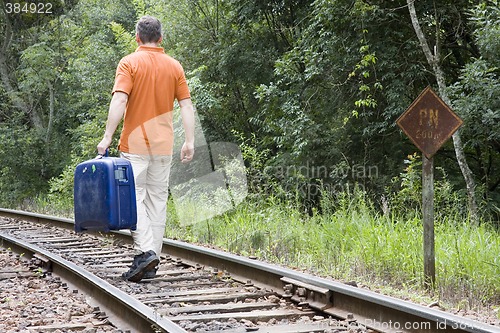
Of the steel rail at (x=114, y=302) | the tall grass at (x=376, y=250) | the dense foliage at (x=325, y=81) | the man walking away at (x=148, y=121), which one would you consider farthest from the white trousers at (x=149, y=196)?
the dense foliage at (x=325, y=81)

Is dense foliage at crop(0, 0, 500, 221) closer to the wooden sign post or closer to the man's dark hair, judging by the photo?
the wooden sign post

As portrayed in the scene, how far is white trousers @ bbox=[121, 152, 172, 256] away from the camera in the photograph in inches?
235

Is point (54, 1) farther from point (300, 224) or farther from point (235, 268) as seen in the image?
point (235, 268)

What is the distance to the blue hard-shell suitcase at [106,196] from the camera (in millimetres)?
5645

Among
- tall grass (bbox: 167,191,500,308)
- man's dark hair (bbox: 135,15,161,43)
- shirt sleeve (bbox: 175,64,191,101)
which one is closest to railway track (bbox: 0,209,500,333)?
tall grass (bbox: 167,191,500,308)

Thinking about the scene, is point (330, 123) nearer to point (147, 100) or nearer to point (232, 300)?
point (147, 100)

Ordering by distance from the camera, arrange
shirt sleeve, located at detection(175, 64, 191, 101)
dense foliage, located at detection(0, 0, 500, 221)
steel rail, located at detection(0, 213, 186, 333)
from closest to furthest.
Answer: steel rail, located at detection(0, 213, 186, 333) < shirt sleeve, located at detection(175, 64, 191, 101) < dense foliage, located at detection(0, 0, 500, 221)

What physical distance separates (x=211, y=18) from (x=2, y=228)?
29.1 feet

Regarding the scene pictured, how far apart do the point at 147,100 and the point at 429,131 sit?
2473 mm

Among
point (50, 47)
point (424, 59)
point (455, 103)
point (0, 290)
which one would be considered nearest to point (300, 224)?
point (455, 103)

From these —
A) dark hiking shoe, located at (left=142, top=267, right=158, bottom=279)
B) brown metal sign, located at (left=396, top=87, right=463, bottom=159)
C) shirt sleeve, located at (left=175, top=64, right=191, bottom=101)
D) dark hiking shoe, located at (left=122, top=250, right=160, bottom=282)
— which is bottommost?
dark hiking shoe, located at (left=142, top=267, right=158, bottom=279)

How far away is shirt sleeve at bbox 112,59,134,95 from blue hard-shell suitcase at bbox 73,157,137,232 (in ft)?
2.04

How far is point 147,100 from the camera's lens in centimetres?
589

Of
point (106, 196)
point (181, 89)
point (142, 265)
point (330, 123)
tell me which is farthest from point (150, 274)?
point (330, 123)
